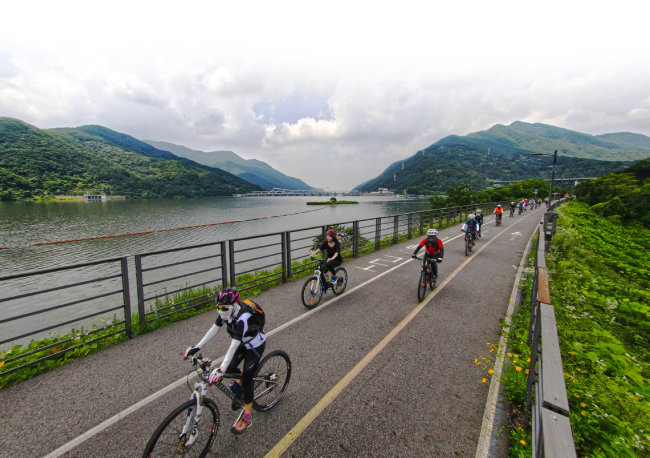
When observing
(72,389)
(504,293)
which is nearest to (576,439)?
(504,293)

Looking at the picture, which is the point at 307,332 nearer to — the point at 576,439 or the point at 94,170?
the point at 576,439

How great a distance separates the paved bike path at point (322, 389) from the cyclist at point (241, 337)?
16.4 inches

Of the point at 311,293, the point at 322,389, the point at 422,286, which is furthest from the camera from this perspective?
the point at 422,286

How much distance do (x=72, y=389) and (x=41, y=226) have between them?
5181 cm

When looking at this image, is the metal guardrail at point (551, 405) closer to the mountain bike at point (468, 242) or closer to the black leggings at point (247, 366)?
the black leggings at point (247, 366)

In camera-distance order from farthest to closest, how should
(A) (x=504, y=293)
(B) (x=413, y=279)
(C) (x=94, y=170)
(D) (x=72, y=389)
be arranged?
(C) (x=94, y=170), (B) (x=413, y=279), (A) (x=504, y=293), (D) (x=72, y=389)

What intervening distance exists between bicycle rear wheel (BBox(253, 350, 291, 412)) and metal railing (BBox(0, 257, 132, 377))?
2244 millimetres

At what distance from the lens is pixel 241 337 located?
122 inches

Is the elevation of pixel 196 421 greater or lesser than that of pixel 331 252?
lesser

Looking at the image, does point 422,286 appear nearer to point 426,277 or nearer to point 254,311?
point 426,277

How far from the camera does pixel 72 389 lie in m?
3.87

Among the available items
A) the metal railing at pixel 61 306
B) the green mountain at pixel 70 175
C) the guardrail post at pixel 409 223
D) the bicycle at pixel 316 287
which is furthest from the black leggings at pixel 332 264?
the green mountain at pixel 70 175

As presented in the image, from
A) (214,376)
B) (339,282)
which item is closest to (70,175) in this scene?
(339,282)

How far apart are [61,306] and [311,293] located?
456 cm
